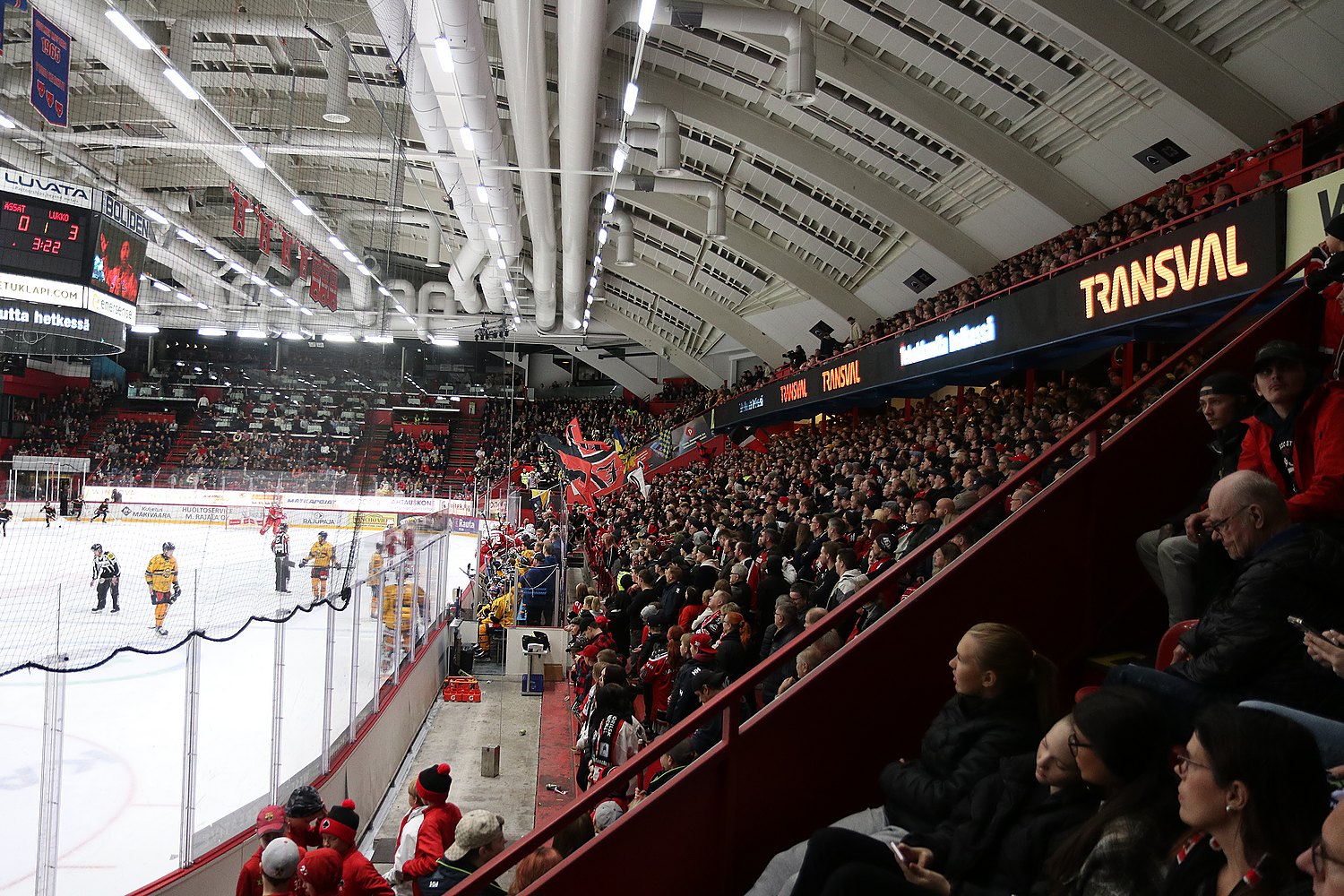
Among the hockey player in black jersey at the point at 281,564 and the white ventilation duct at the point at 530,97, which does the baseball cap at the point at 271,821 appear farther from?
the hockey player in black jersey at the point at 281,564

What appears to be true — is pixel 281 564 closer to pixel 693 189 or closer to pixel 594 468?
pixel 693 189

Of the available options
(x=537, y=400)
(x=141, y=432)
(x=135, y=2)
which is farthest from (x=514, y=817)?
(x=537, y=400)

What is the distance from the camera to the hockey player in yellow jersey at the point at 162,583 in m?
13.2

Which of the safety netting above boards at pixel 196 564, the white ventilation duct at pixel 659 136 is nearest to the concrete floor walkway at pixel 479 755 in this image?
the safety netting above boards at pixel 196 564

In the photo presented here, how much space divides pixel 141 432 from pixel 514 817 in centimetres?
2956

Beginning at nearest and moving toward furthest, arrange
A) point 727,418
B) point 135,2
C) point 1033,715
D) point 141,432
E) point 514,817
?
point 1033,715 < point 514,817 < point 135,2 < point 727,418 < point 141,432

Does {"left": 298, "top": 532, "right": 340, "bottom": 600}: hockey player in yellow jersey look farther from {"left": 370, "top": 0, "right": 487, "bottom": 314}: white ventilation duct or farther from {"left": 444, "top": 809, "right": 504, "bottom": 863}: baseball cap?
{"left": 444, "top": 809, "right": 504, "bottom": 863}: baseball cap

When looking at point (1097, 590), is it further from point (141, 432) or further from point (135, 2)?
point (141, 432)

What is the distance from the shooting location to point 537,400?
155 feet

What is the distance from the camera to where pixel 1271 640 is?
2.46m

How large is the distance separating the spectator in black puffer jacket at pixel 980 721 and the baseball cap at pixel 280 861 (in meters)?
2.13

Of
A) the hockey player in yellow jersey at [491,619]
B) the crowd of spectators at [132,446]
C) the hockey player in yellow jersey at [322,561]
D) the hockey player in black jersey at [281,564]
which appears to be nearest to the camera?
the hockey player in yellow jersey at [491,619]

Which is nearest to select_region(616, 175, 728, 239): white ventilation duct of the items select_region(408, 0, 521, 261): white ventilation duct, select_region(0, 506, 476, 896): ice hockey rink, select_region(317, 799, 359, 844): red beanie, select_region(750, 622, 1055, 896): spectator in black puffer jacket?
select_region(408, 0, 521, 261): white ventilation duct

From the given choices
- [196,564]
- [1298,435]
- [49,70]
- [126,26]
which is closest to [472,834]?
[1298,435]
